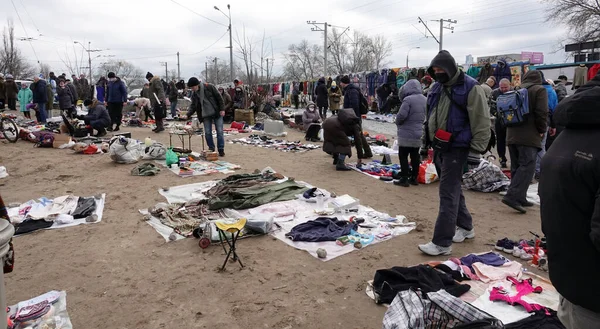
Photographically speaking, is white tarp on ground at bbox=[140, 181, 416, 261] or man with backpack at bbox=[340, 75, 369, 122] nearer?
white tarp on ground at bbox=[140, 181, 416, 261]

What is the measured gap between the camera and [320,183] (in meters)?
6.73

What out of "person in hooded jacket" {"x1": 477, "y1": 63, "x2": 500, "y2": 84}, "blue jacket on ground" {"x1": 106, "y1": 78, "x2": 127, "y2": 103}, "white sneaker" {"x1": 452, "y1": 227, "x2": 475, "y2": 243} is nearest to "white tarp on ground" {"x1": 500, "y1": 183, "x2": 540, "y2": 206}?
"white sneaker" {"x1": 452, "y1": 227, "x2": 475, "y2": 243}

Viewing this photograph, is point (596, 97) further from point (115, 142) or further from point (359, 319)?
point (115, 142)

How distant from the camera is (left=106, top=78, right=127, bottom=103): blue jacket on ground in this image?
12.2m

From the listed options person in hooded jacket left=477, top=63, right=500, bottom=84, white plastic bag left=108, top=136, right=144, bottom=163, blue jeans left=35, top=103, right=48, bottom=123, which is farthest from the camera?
blue jeans left=35, top=103, right=48, bottom=123

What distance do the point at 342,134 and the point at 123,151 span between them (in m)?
4.44

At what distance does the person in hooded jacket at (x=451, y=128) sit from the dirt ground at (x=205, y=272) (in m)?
0.37

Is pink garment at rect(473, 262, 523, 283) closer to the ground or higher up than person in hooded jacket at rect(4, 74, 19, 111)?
closer to the ground

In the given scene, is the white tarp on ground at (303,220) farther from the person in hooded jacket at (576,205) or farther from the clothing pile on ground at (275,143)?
the clothing pile on ground at (275,143)

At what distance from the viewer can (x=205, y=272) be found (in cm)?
357

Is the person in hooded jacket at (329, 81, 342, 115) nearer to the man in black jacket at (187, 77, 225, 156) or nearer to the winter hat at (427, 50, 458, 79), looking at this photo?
the man in black jacket at (187, 77, 225, 156)

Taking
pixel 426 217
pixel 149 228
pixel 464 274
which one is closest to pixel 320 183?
pixel 426 217

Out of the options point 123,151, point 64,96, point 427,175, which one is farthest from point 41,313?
point 64,96

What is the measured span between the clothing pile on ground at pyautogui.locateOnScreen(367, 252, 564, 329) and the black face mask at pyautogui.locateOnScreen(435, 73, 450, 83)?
163 centimetres
